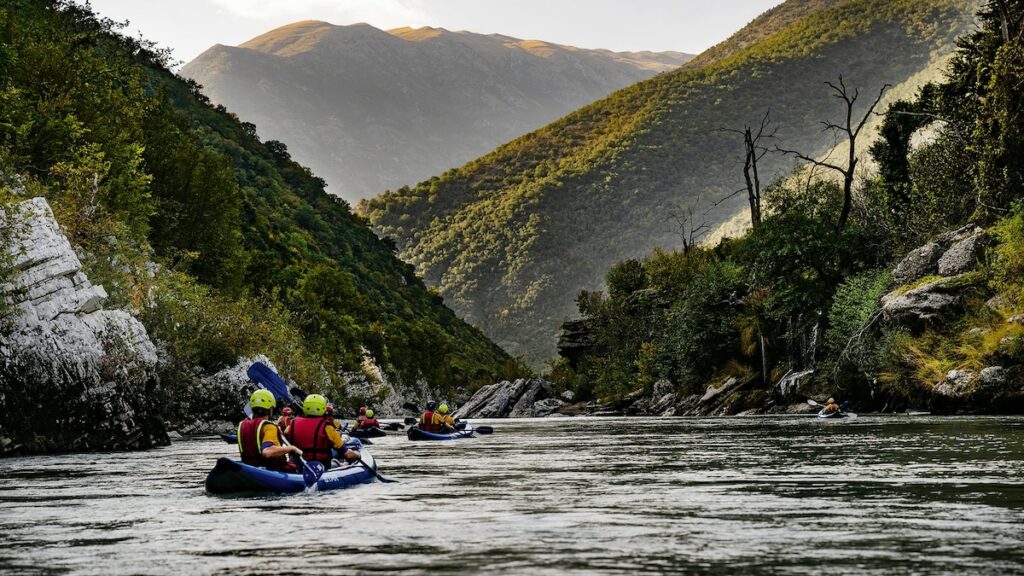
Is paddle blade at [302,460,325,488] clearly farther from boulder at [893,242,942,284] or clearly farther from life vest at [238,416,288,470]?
boulder at [893,242,942,284]

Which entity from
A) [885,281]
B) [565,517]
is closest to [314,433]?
[565,517]

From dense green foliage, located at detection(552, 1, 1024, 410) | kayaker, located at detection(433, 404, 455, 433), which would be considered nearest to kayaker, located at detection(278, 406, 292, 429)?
kayaker, located at detection(433, 404, 455, 433)

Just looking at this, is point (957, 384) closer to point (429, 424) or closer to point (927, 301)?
point (927, 301)

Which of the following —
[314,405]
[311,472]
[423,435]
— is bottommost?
[423,435]

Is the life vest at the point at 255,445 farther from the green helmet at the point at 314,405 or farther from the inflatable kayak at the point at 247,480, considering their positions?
the green helmet at the point at 314,405

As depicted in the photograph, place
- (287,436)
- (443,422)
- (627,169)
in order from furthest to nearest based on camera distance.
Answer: (627,169) → (443,422) → (287,436)

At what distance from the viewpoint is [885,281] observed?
5497cm

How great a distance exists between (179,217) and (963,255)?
41.5 m

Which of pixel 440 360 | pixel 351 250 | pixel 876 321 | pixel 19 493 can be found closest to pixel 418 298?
pixel 351 250

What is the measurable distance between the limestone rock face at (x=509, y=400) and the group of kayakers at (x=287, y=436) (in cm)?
7510

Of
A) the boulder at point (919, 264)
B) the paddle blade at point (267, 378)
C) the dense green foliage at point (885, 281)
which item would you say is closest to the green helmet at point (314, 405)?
the paddle blade at point (267, 378)

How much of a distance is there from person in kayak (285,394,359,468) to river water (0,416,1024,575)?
1036 mm

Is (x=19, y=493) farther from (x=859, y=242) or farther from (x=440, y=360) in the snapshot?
(x=440, y=360)

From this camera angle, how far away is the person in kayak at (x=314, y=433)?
2019 centimetres
